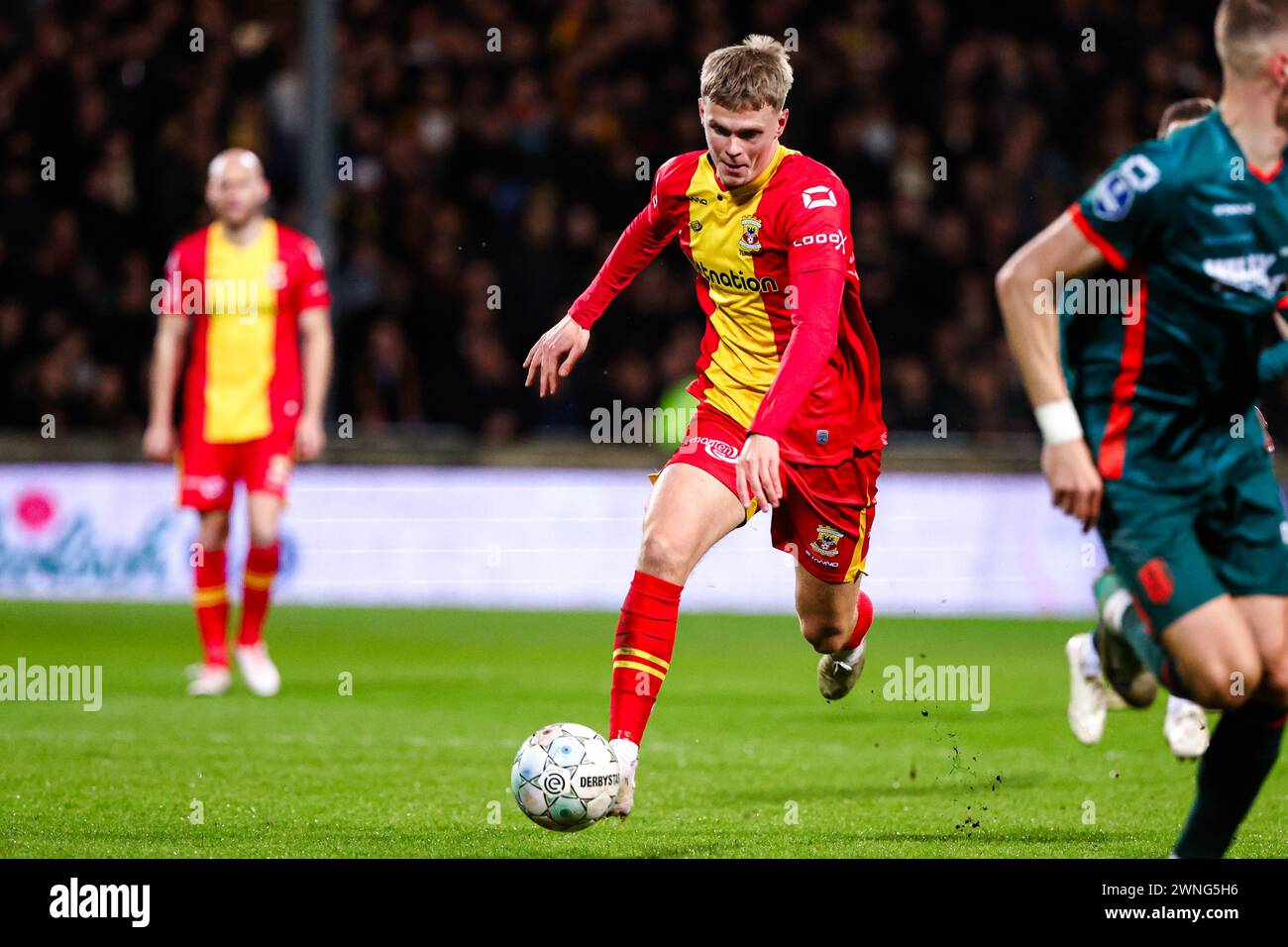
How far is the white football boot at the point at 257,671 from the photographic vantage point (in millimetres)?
9484

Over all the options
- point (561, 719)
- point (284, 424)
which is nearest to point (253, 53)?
point (284, 424)

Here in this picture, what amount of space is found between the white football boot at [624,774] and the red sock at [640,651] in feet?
0.25

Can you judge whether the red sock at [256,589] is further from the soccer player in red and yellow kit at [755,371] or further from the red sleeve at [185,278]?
the soccer player in red and yellow kit at [755,371]

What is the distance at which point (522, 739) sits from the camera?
793 cm

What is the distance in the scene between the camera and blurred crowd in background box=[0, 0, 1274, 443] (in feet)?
49.1

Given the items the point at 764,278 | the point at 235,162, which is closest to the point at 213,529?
the point at 235,162

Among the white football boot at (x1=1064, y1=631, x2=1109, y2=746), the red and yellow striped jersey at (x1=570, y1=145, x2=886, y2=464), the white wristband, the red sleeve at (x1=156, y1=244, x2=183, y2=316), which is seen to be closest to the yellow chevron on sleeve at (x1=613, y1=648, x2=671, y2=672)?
the red and yellow striped jersey at (x1=570, y1=145, x2=886, y2=464)

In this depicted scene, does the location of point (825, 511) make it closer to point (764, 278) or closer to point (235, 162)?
point (764, 278)

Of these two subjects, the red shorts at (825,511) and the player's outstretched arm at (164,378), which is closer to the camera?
the red shorts at (825,511)

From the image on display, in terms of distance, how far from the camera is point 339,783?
670 centimetres

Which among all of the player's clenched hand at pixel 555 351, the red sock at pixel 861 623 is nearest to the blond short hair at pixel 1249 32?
the player's clenched hand at pixel 555 351

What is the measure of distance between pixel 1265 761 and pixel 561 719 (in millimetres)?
4197

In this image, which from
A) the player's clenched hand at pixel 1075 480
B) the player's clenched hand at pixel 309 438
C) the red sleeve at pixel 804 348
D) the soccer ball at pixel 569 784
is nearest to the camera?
the player's clenched hand at pixel 1075 480

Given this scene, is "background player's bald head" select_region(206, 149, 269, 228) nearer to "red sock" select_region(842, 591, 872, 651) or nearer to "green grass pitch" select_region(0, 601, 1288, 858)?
"green grass pitch" select_region(0, 601, 1288, 858)
